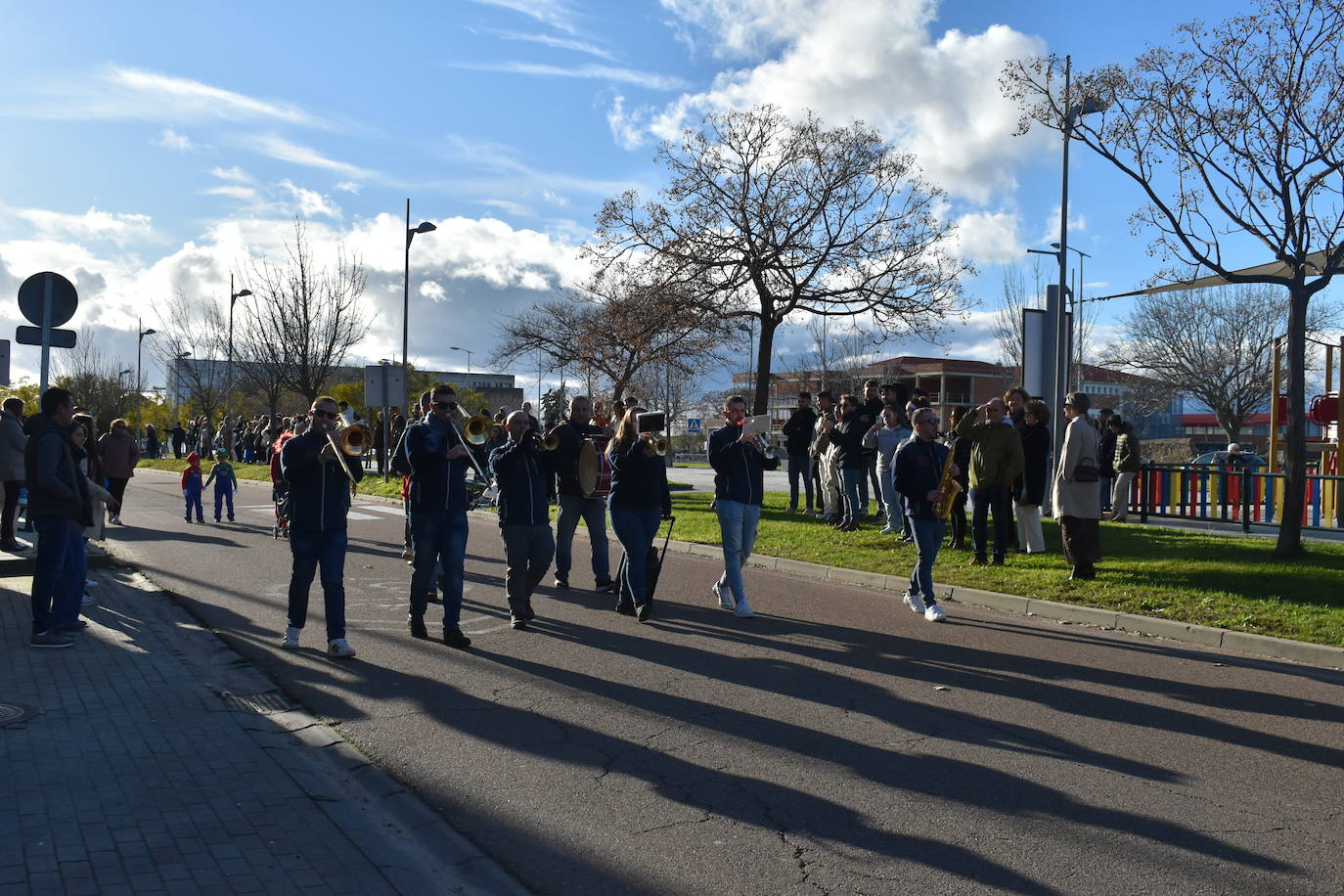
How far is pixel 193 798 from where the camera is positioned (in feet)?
15.7

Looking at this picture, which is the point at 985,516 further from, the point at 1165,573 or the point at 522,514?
the point at 522,514

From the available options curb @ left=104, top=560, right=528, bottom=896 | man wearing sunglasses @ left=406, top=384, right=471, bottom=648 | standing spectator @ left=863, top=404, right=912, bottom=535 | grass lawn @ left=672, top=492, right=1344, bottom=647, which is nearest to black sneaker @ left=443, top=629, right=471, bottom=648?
man wearing sunglasses @ left=406, top=384, right=471, bottom=648

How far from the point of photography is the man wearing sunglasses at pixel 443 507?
320 inches

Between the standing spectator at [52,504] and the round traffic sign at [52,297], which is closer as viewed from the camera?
the standing spectator at [52,504]

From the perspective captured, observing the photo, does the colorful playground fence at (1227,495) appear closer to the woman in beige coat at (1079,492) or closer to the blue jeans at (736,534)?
the woman in beige coat at (1079,492)

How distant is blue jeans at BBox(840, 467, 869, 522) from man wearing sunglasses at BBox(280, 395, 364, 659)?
28.1 ft

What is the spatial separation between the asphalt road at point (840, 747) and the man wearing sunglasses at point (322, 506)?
1.27 feet

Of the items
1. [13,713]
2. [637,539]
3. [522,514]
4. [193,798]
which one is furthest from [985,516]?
[13,713]

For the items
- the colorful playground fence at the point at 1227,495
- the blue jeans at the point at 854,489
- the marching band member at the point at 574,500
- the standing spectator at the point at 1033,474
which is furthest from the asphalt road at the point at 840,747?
the colorful playground fence at the point at 1227,495

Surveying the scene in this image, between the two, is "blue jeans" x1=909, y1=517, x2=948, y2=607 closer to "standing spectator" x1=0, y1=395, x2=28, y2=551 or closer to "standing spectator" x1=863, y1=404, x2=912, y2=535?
"standing spectator" x1=863, y1=404, x2=912, y2=535

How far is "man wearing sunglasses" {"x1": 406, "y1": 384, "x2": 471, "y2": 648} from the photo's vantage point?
8141 millimetres

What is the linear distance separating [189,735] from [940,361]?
88.2m

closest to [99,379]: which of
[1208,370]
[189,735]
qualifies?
[1208,370]

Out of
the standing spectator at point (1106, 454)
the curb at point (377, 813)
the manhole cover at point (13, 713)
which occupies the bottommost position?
the curb at point (377, 813)
